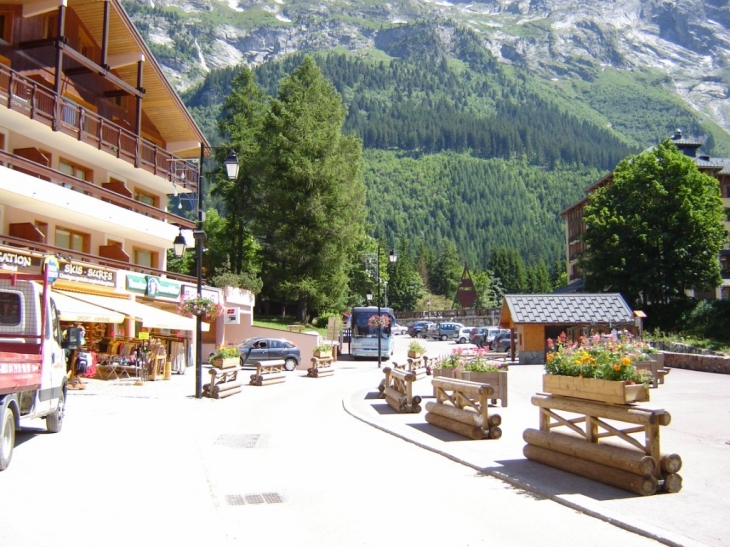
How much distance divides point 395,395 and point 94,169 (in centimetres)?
2064

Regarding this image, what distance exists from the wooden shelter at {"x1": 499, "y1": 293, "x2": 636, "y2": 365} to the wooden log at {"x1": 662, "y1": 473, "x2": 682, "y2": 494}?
30.1 meters

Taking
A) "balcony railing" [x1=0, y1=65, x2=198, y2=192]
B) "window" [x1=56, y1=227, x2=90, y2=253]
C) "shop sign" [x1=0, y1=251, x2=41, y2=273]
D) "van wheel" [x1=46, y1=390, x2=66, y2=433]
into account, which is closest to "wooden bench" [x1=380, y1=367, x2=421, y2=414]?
"van wheel" [x1=46, y1=390, x2=66, y2=433]

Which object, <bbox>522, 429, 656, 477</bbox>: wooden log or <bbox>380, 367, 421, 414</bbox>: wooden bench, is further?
<bbox>380, 367, 421, 414</bbox>: wooden bench

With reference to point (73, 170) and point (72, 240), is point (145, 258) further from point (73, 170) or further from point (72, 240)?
point (73, 170)

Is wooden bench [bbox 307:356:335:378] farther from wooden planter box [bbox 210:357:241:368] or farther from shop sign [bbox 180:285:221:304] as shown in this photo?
wooden planter box [bbox 210:357:241:368]

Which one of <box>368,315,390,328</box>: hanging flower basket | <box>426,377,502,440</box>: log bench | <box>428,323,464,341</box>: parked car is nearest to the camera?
<box>426,377,502,440</box>: log bench

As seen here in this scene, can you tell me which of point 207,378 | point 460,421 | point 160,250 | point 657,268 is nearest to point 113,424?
point 460,421

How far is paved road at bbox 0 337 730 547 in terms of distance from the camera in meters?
6.68

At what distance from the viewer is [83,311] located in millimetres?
21359

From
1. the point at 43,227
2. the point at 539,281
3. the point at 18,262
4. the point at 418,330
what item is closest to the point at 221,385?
the point at 18,262

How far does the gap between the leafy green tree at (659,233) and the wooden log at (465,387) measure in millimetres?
42875

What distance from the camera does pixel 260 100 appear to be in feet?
197

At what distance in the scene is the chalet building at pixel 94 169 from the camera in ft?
81.5

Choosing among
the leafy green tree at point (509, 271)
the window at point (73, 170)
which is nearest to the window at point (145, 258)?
the window at point (73, 170)
